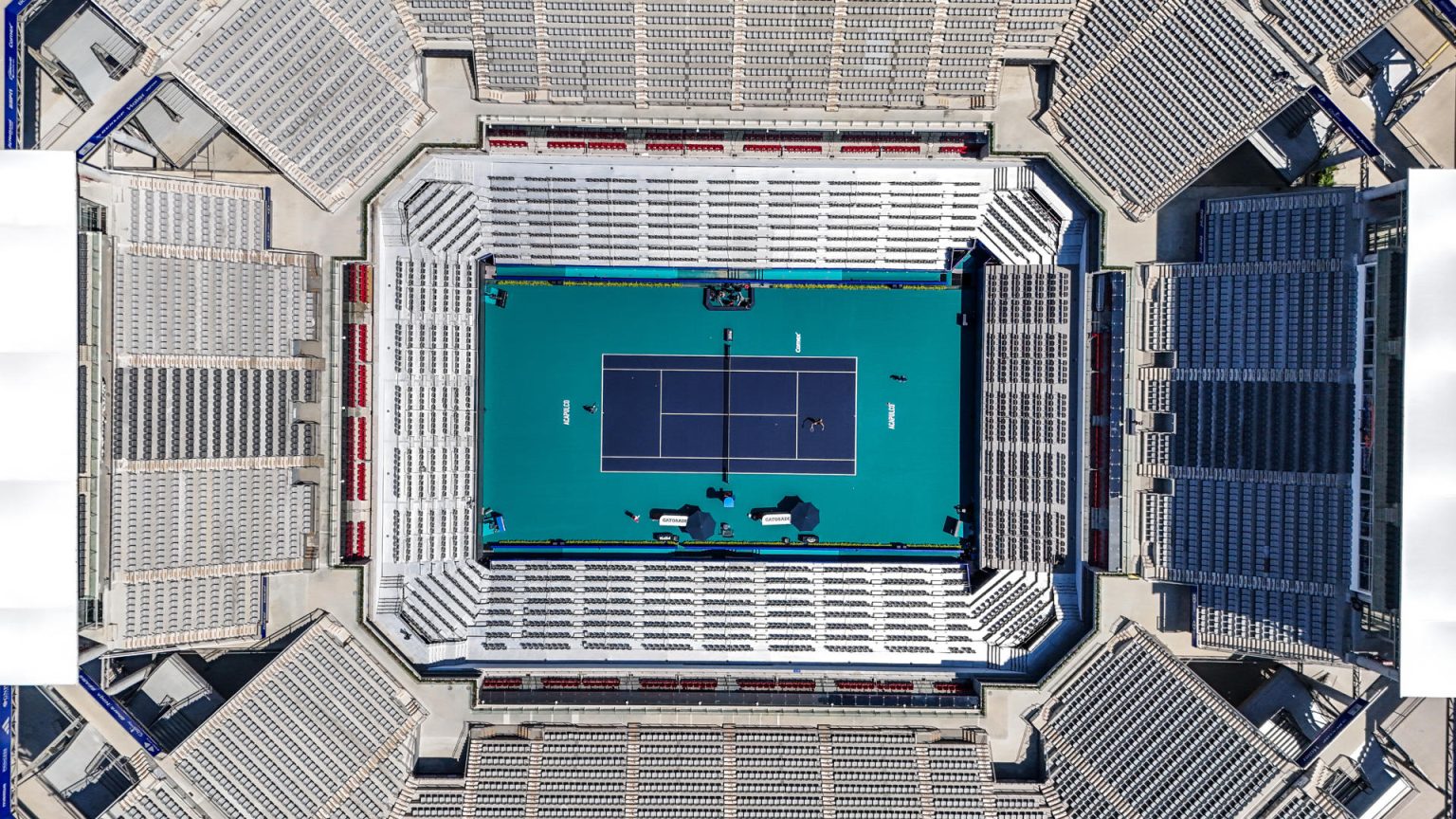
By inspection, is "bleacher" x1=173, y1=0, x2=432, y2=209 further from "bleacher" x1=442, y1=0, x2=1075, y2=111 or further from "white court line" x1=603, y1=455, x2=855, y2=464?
"white court line" x1=603, y1=455, x2=855, y2=464

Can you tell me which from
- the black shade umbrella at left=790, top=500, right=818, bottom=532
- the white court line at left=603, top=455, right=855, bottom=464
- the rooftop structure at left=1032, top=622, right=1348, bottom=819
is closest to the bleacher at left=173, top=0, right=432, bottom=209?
the white court line at left=603, top=455, right=855, bottom=464

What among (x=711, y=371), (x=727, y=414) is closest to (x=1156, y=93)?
(x=711, y=371)

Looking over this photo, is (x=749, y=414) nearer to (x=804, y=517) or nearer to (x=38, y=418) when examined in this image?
(x=804, y=517)

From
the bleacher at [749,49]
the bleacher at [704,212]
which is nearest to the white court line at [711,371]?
the bleacher at [704,212]

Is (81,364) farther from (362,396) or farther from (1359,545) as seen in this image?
(1359,545)

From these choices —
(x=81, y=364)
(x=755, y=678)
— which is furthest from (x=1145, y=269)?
(x=81, y=364)

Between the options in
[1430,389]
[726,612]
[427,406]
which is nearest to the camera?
[1430,389]
